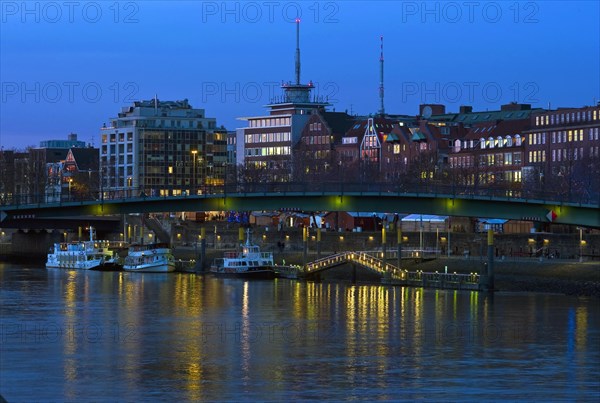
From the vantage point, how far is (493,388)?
57.9 m

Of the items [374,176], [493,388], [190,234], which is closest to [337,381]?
[493,388]

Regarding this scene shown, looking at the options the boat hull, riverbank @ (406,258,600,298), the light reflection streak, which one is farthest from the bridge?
the boat hull

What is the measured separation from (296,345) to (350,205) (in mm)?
31993

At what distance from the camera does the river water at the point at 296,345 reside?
5778 centimetres

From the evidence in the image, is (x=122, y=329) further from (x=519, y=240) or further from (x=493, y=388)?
(x=519, y=240)

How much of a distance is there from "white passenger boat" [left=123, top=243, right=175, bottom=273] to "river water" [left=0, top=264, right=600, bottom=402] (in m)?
26.0

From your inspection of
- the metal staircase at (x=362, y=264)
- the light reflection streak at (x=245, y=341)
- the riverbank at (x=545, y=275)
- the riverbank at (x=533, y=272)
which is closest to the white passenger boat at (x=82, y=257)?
the metal staircase at (x=362, y=264)

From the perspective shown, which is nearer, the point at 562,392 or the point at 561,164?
the point at 562,392

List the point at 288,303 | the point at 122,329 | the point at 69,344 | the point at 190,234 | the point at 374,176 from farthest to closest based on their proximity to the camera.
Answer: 1. the point at 374,176
2. the point at 190,234
3. the point at 288,303
4. the point at 122,329
5. the point at 69,344

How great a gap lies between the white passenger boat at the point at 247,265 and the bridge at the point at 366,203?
1067 cm

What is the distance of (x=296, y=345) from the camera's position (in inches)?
2778

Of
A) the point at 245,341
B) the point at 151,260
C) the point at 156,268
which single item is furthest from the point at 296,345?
the point at 151,260

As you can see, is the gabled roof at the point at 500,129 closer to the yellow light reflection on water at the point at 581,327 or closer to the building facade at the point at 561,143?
the building facade at the point at 561,143

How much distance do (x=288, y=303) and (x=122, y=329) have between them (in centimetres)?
1753
